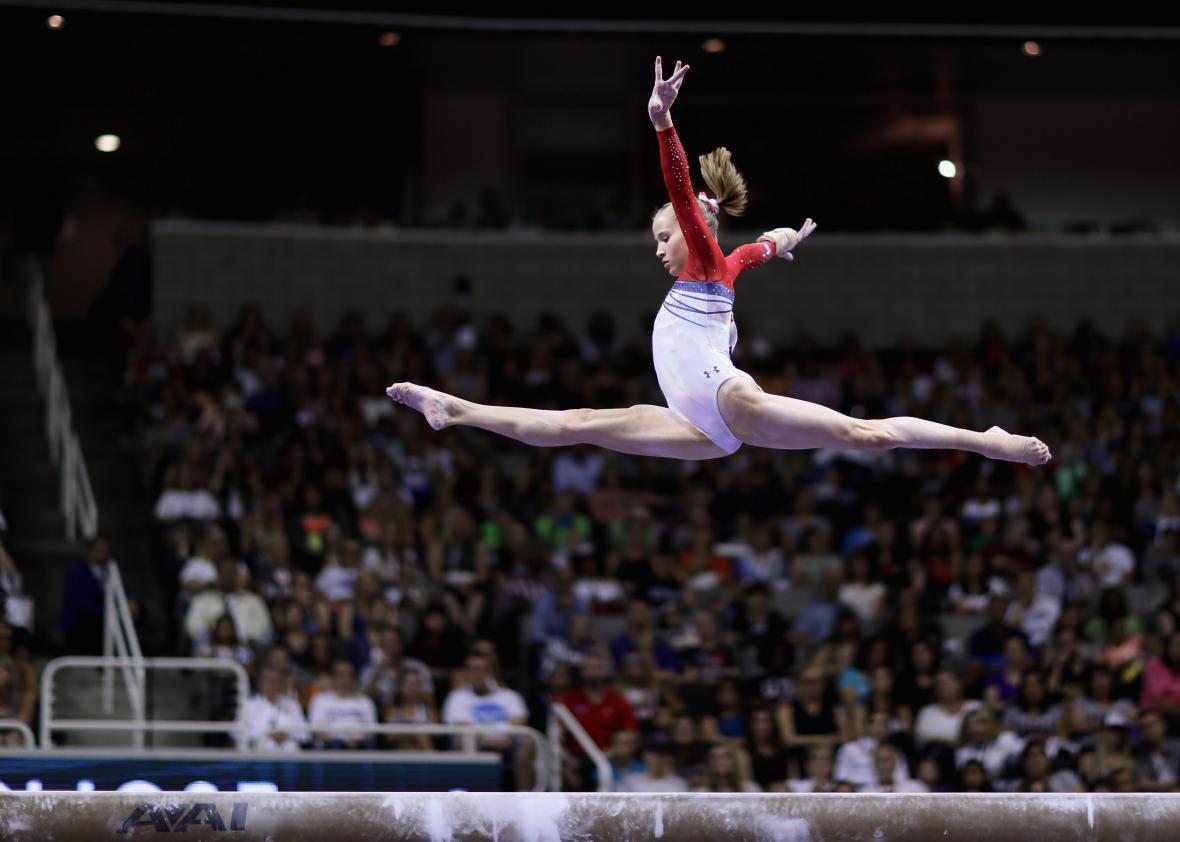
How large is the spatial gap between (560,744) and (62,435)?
5.87m

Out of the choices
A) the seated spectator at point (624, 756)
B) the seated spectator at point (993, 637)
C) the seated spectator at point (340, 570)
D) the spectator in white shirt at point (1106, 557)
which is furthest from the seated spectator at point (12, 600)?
the spectator in white shirt at point (1106, 557)

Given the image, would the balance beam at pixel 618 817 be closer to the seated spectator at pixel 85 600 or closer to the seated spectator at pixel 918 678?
the seated spectator at pixel 918 678

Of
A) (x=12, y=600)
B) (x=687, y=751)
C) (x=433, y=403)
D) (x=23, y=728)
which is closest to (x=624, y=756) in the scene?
(x=687, y=751)

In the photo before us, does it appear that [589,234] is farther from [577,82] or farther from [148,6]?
[148,6]

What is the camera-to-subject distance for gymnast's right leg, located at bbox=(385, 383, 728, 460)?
6449 millimetres

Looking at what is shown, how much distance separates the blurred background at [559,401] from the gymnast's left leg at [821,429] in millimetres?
4172

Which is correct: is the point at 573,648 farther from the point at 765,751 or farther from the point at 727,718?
the point at 765,751

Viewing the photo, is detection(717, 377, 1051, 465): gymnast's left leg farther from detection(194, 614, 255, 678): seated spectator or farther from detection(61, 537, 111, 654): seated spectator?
detection(61, 537, 111, 654): seated spectator

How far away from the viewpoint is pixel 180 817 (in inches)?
216

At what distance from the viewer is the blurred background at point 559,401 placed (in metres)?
11.2

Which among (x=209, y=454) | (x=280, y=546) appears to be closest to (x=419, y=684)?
(x=280, y=546)

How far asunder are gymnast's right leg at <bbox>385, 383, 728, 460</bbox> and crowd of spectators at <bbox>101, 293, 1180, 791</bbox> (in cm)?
394

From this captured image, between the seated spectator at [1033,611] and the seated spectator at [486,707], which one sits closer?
the seated spectator at [486,707]

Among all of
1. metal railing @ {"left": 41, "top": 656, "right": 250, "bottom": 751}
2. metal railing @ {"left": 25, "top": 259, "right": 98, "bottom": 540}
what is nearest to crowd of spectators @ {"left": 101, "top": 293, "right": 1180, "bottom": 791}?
metal railing @ {"left": 41, "top": 656, "right": 250, "bottom": 751}
